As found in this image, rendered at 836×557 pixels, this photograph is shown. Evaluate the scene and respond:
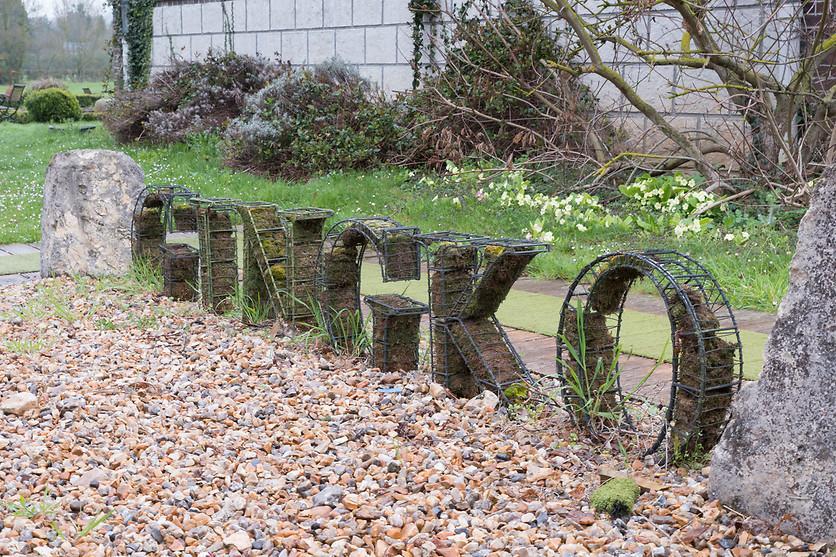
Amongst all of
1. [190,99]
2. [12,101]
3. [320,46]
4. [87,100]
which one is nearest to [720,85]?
[320,46]

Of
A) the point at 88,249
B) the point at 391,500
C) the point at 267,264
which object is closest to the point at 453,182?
the point at 88,249

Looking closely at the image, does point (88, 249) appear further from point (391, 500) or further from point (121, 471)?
point (391, 500)

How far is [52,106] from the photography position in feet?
76.9

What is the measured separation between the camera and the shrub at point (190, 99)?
14.6 meters

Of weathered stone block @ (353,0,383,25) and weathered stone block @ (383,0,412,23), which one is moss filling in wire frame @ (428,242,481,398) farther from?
weathered stone block @ (353,0,383,25)

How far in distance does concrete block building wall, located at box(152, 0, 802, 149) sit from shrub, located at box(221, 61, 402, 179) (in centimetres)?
119

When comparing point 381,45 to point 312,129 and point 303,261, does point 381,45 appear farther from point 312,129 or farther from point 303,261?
point 303,261

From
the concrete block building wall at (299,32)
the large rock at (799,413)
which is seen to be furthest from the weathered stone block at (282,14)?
the large rock at (799,413)

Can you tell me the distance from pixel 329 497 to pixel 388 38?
1133cm

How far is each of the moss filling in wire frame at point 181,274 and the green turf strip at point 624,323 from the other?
1206 millimetres

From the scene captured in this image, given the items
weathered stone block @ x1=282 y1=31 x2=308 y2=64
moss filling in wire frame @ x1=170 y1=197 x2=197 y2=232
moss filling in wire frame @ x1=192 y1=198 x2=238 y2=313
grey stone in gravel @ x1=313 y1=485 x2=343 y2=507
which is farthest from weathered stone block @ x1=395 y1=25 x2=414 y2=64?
grey stone in gravel @ x1=313 y1=485 x2=343 y2=507

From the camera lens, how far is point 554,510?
300cm

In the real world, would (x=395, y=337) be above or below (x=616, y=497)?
above

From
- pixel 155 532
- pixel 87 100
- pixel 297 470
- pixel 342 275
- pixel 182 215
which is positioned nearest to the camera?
pixel 155 532
